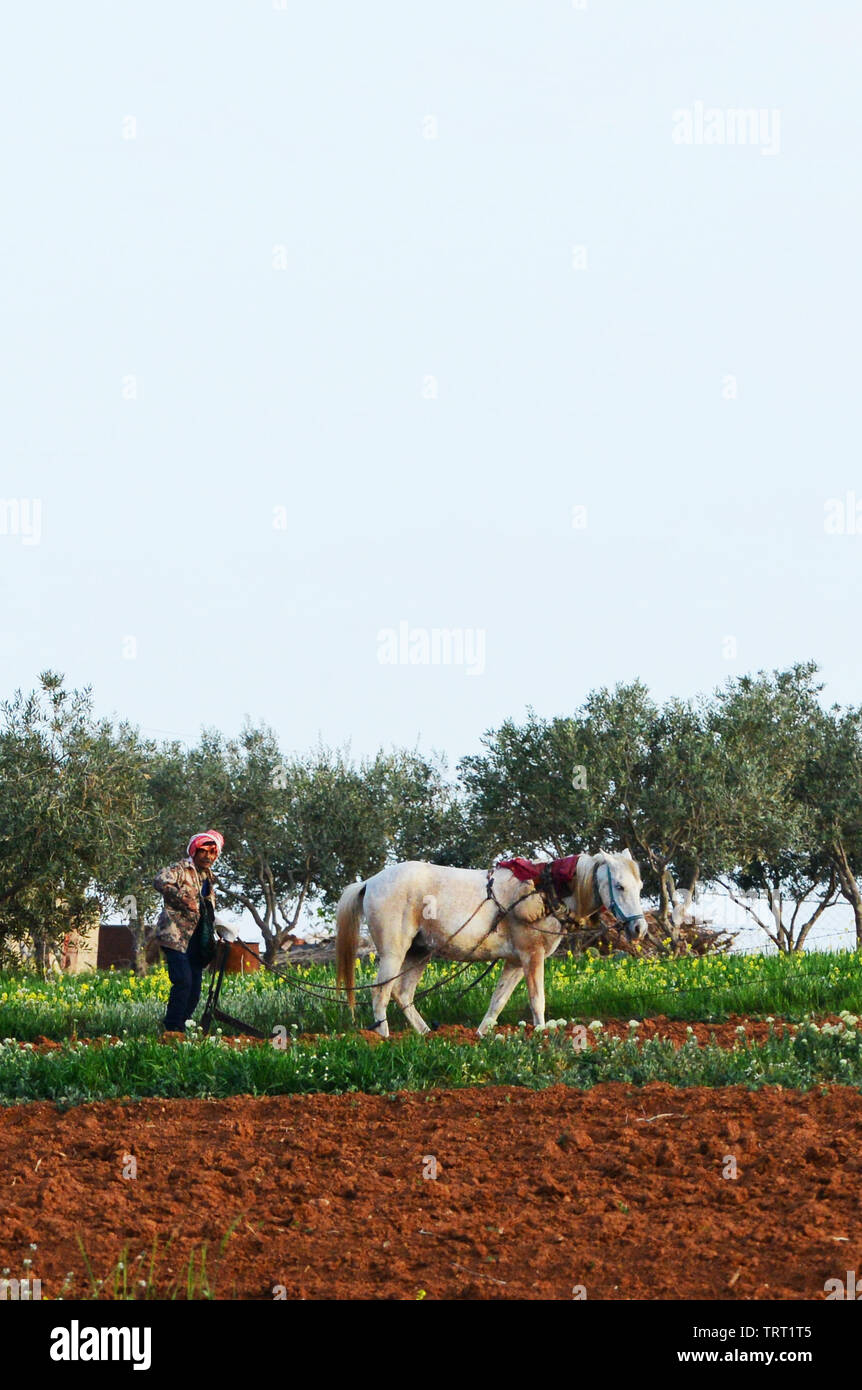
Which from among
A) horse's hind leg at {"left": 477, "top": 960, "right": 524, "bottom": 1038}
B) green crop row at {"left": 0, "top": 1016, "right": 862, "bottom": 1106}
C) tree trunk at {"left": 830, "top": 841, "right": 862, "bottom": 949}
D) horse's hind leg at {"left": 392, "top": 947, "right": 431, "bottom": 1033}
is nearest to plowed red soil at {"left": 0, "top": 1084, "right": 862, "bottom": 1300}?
green crop row at {"left": 0, "top": 1016, "right": 862, "bottom": 1106}

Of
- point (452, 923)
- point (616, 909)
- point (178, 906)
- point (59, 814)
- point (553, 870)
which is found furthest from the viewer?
point (59, 814)

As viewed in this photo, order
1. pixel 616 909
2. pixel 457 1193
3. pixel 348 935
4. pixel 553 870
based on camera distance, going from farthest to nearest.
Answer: pixel 348 935
pixel 553 870
pixel 616 909
pixel 457 1193

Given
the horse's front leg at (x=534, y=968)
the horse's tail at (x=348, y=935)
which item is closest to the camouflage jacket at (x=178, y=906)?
the horse's tail at (x=348, y=935)

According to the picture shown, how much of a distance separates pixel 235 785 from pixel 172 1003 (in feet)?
92.5

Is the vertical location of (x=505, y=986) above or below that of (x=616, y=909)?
below

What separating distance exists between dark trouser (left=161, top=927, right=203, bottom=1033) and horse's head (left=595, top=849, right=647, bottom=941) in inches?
154

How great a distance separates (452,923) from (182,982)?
106 inches

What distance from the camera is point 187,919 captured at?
1241cm

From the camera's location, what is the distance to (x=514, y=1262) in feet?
17.1

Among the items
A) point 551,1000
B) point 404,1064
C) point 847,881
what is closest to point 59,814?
point 551,1000

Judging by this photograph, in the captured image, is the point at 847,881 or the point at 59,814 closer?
the point at 59,814

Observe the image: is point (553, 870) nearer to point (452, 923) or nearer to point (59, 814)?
point (452, 923)

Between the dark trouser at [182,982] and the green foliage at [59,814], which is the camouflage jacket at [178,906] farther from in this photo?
the green foliage at [59,814]

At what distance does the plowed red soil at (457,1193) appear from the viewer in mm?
5070
